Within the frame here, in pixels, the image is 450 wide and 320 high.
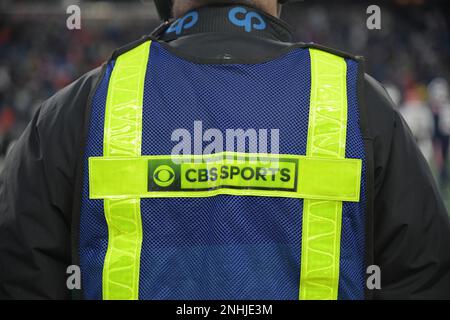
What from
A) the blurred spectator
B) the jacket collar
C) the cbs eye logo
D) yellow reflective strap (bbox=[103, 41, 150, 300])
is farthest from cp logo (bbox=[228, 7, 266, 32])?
the blurred spectator

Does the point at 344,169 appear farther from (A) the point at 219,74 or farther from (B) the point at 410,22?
(B) the point at 410,22

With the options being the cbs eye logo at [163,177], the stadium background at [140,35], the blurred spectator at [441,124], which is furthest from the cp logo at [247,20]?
the stadium background at [140,35]

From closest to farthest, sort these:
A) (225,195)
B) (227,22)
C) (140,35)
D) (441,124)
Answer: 1. (225,195)
2. (227,22)
3. (441,124)
4. (140,35)

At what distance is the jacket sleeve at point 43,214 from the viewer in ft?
5.12

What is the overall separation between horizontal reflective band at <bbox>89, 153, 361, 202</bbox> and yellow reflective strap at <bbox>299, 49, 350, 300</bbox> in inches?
0.9

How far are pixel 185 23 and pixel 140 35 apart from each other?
20.6 m

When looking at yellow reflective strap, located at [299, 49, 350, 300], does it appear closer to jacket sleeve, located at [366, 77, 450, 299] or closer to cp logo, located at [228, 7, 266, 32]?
jacket sleeve, located at [366, 77, 450, 299]

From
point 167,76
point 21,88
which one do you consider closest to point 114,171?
point 167,76

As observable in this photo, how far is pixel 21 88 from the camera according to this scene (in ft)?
61.4

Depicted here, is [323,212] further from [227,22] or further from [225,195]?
[227,22]

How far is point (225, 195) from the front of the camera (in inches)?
60.5

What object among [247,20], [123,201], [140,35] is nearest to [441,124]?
[140,35]

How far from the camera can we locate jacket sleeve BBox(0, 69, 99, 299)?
1.56 meters

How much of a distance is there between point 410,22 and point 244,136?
72.9ft
